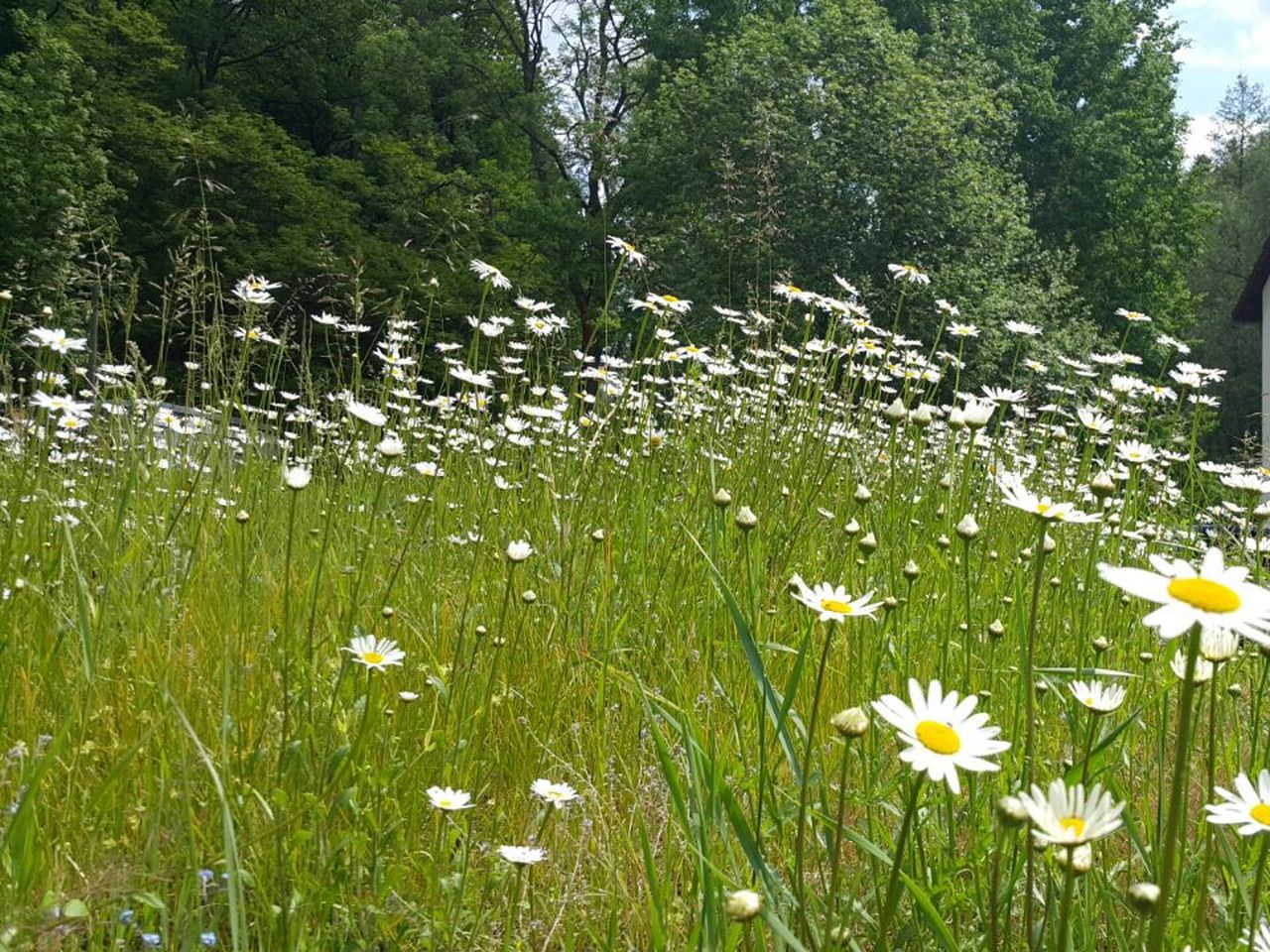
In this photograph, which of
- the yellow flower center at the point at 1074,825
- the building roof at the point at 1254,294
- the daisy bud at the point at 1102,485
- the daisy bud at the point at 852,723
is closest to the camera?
the yellow flower center at the point at 1074,825

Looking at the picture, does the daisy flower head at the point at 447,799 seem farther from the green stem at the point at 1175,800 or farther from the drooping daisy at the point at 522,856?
the green stem at the point at 1175,800

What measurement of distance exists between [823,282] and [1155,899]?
1822 cm

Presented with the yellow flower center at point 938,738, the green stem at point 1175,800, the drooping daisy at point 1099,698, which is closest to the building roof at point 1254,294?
the drooping daisy at point 1099,698

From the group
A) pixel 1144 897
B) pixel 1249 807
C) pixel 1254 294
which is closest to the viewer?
pixel 1144 897

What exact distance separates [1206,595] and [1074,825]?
0.64 ft

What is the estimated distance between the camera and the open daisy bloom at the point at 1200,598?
74cm

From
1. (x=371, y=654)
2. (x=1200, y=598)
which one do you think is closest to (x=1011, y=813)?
(x=1200, y=598)

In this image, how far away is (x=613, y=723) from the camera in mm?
2062

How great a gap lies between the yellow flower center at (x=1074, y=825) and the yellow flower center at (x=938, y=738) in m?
0.11

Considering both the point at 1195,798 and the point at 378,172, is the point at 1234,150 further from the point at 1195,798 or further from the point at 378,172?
the point at 1195,798

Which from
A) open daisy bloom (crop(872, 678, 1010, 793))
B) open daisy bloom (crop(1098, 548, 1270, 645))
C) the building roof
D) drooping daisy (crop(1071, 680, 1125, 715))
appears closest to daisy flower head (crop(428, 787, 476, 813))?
open daisy bloom (crop(872, 678, 1010, 793))

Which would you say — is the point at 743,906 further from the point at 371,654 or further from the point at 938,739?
the point at 371,654

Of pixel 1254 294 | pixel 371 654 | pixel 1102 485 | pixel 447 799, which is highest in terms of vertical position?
pixel 1254 294

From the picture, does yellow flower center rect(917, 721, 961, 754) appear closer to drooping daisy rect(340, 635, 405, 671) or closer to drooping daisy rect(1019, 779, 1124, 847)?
drooping daisy rect(1019, 779, 1124, 847)
